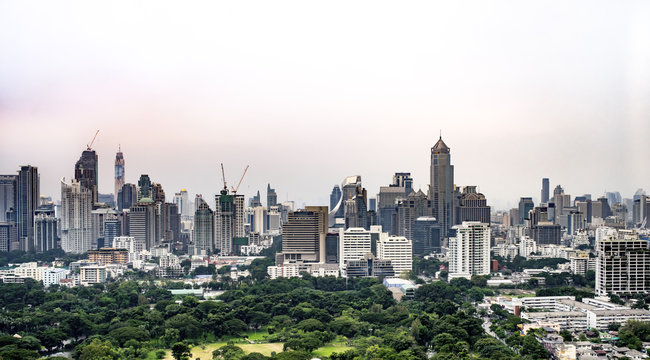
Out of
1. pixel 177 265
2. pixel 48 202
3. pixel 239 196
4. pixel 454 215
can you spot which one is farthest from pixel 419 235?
pixel 48 202

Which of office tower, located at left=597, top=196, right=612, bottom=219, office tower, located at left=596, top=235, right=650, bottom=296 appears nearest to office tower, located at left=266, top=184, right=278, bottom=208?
office tower, located at left=597, top=196, right=612, bottom=219

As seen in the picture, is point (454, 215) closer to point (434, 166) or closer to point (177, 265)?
point (434, 166)

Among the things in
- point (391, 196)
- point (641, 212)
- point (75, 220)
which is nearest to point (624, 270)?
point (641, 212)

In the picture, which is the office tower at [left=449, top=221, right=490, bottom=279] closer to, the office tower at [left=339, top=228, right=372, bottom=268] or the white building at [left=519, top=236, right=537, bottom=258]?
the office tower at [left=339, top=228, right=372, bottom=268]

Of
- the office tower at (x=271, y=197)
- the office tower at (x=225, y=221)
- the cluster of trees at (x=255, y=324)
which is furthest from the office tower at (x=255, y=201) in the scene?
the cluster of trees at (x=255, y=324)

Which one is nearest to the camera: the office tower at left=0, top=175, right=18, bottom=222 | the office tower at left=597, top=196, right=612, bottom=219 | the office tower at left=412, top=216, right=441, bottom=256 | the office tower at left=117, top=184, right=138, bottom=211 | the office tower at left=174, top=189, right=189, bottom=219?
the office tower at left=597, top=196, right=612, bottom=219
